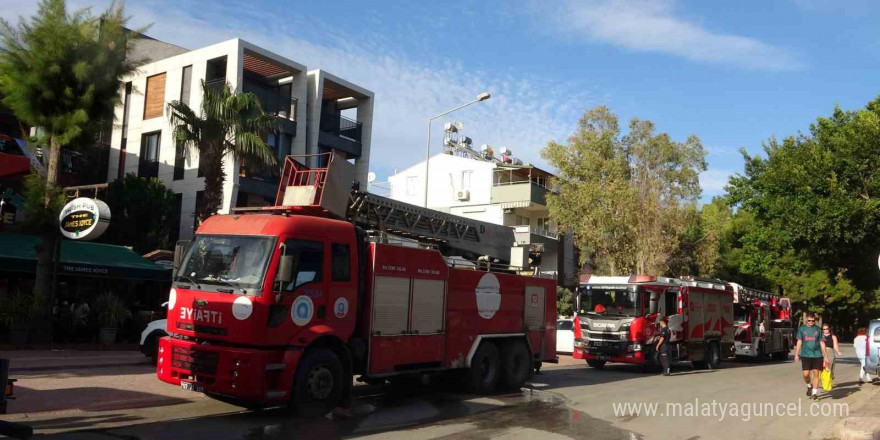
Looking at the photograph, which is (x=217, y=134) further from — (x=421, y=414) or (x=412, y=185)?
(x=412, y=185)

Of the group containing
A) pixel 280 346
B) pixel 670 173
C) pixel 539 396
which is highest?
pixel 670 173

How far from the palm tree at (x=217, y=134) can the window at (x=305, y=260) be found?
11.8 meters

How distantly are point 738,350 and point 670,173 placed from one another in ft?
45.0

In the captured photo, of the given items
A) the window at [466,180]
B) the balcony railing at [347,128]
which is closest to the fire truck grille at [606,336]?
the balcony railing at [347,128]

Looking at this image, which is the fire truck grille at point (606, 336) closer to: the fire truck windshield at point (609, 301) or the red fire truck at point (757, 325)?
the fire truck windshield at point (609, 301)

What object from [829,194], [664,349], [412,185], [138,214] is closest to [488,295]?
[664,349]

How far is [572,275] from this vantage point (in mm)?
46750

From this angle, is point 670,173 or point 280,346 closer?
point 280,346

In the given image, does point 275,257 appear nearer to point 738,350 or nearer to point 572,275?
point 738,350

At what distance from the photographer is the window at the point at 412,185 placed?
50.7m

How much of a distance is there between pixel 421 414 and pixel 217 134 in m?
13.4

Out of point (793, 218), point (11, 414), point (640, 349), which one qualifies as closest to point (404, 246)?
point (11, 414)

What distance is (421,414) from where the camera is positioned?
427 inches

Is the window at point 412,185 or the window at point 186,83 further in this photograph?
the window at point 412,185
